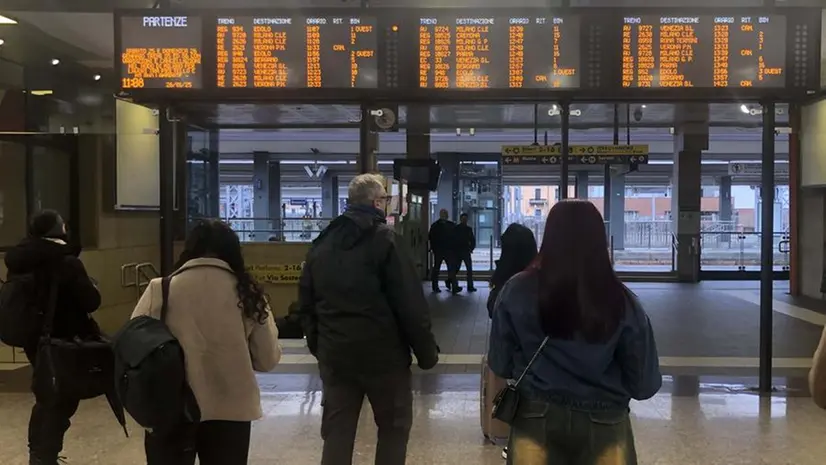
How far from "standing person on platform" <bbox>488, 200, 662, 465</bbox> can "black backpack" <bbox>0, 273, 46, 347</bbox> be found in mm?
2916

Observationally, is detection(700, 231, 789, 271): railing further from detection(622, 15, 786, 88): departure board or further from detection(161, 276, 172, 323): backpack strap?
detection(161, 276, 172, 323): backpack strap

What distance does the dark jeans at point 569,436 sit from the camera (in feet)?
7.88

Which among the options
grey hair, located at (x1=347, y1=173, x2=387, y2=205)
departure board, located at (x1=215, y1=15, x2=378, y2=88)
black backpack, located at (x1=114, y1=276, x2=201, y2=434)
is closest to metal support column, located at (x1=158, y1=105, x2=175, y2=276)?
departure board, located at (x1=215, y1=15, x2=378, y2=88)

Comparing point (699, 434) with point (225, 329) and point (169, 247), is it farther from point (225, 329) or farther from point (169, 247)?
point (169, 247)

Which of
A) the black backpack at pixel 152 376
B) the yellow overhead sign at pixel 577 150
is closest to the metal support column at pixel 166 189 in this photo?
the black backpack at pixel 152 376

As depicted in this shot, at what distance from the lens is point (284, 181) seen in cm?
2859

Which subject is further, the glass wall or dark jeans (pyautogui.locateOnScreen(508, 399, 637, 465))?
the glass wall

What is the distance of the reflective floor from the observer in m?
4.82

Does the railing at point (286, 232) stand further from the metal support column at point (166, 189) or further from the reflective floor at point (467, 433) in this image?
the reflective floor at point (467, 433)

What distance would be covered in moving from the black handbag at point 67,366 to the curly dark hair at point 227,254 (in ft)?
4.60

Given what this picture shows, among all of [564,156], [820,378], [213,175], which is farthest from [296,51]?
[820,378]

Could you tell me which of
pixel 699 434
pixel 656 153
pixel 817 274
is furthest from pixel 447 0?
pixel 656 153

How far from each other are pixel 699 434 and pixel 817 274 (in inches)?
389

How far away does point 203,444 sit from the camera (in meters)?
2.98
